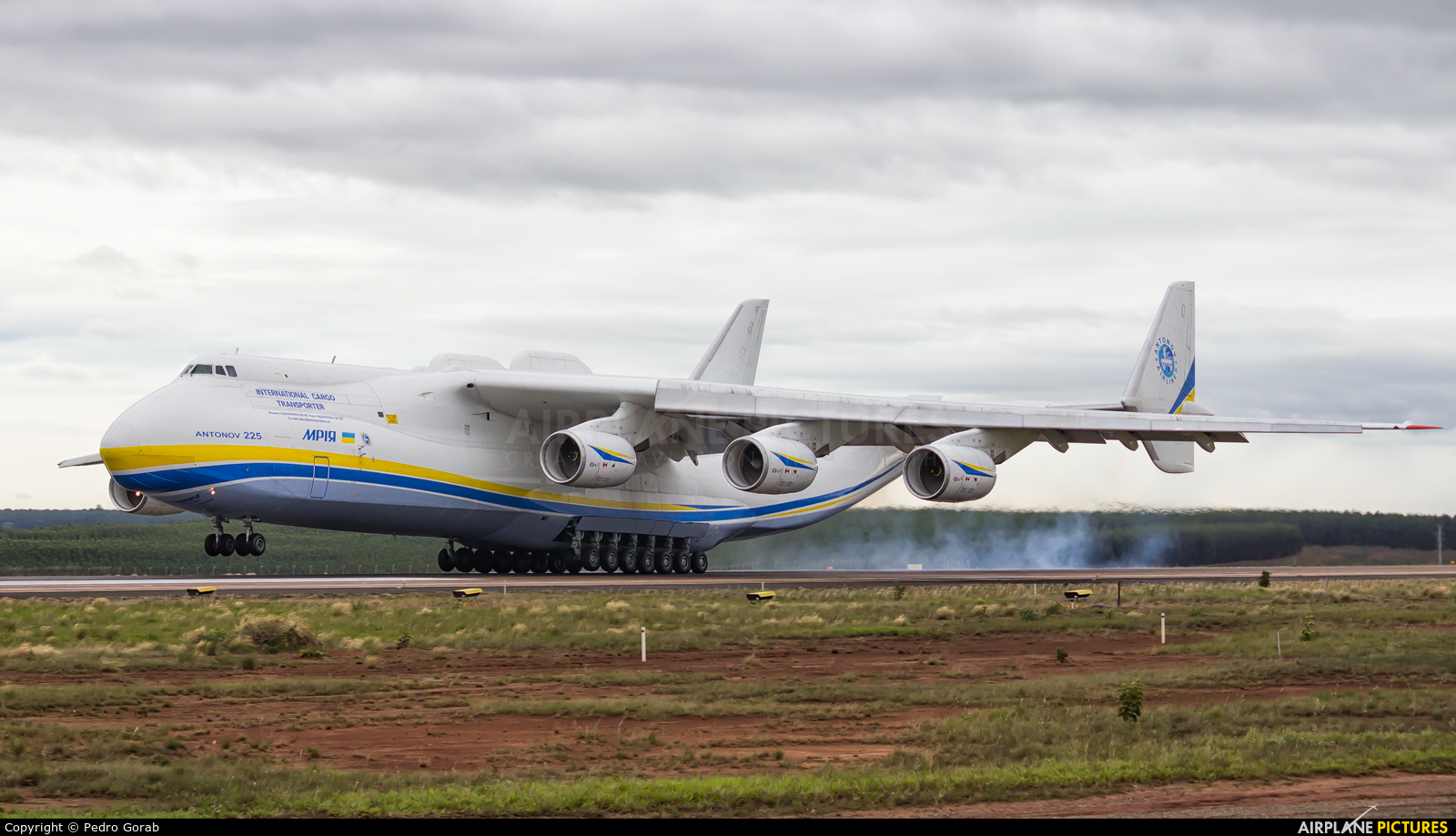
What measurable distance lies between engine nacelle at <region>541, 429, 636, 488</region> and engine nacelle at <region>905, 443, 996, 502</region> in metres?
6.57

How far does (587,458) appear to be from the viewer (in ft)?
98.1

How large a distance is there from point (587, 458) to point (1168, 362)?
16.9m

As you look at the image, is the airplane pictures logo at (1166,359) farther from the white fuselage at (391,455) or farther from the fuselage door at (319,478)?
the fuselage door at (319,478)

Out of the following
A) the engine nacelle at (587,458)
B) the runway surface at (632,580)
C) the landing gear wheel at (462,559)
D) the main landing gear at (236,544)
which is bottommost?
the runway surface at (632,580)

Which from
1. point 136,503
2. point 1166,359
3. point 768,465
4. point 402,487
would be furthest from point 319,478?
point 1166,359

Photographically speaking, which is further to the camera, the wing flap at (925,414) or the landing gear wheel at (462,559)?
the landing gear wheel at (462,559)

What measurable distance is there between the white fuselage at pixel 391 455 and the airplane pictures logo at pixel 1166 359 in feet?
40.9

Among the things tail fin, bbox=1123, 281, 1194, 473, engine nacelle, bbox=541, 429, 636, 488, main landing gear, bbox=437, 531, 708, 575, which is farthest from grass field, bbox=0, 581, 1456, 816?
tail fin, bbox=1123, 281, 1194, 473

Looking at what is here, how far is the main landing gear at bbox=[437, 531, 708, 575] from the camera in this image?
34719 mm

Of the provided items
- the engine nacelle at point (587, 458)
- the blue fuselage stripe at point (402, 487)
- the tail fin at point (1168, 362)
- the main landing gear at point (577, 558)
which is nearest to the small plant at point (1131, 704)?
the engine nacelle at point (587, 458)

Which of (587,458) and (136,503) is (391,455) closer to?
(587,458)

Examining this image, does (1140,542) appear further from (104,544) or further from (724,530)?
(104,544)

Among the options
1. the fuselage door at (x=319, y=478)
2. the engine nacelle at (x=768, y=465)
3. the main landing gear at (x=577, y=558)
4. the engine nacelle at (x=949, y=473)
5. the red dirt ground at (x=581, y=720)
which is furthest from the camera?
the main landing gear at (x=577, y=558)

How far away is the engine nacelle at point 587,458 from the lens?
30.1 metres
